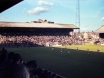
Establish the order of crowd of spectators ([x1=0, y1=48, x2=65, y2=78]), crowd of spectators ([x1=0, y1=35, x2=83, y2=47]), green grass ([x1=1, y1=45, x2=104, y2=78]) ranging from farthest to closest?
1. crowd of spectators ([x1=0, y1=35, x2=83, y2=47])
2. green grass ([x1=1, y1=45, x2=104, y2=78])
3. crowd of spectators ([x1=0, y1=48, x2=65, y2=78])

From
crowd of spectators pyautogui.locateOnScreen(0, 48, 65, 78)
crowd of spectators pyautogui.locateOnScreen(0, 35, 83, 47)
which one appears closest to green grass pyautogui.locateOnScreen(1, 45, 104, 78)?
crowd of spectators pyautogui.locateOnScreen(0, 48, 65, 78)

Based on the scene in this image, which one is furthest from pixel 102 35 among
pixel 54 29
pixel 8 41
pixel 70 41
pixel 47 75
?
pixel 47 75

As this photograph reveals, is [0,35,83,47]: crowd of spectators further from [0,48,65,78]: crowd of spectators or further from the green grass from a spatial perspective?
[0,48,65,78]: crowd of spectators

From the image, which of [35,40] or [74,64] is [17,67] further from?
[35,40]

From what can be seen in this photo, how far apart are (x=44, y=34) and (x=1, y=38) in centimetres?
1098

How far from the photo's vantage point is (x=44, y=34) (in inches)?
1692

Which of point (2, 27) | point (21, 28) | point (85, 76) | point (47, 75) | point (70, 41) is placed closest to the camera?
point (47, 75)

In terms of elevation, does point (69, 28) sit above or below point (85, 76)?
above

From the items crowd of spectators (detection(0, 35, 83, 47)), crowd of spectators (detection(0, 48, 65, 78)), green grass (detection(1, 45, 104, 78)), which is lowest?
green grass (detection(1, 45, 104, 78))

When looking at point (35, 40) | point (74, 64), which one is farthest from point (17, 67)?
point (35, 40)

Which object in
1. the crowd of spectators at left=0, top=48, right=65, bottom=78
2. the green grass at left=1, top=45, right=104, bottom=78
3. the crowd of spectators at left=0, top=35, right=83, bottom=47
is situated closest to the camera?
the crowd of spectators at left=0, top=48, right=65, bottom=78

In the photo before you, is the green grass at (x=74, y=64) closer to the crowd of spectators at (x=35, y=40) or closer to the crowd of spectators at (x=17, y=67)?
the crowd of spectators at (x=17, y=67)

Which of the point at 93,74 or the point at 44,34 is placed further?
the point at 44,34

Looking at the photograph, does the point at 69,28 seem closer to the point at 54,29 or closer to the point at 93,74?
the point at 54,29
